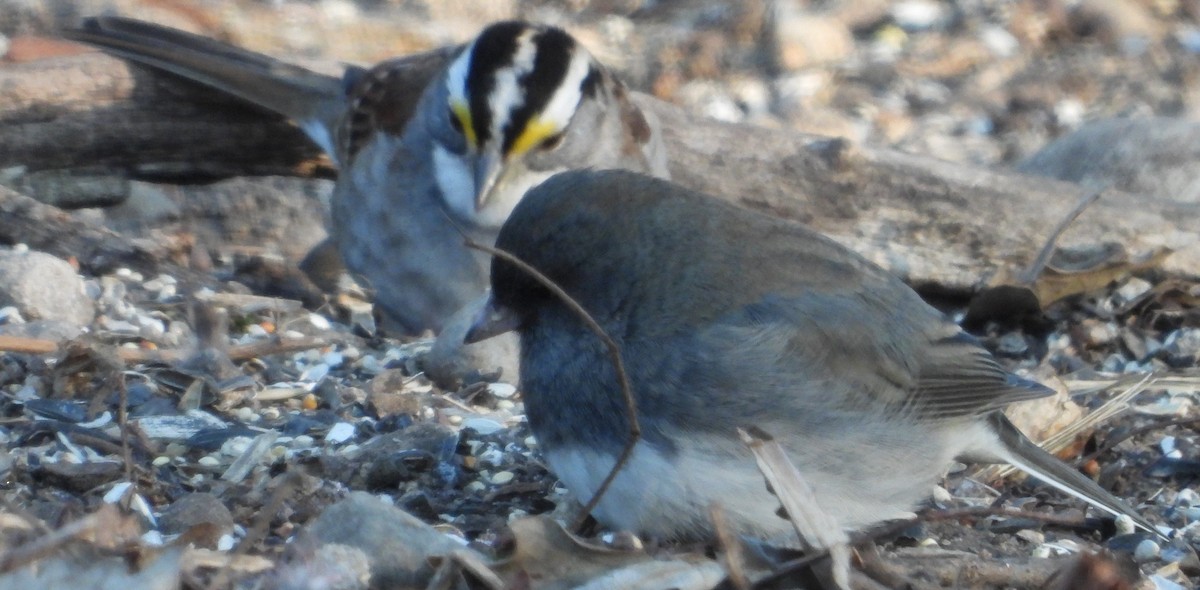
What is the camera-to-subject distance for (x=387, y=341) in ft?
14.5

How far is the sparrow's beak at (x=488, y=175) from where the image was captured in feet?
13.9

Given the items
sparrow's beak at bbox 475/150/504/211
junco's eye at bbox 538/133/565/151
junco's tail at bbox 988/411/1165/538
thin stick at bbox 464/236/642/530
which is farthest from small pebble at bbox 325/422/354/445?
junco's tail at bbox 988/411/1165/538

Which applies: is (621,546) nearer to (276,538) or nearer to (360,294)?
(276,538)

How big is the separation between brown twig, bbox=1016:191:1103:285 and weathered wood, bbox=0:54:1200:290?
52mm

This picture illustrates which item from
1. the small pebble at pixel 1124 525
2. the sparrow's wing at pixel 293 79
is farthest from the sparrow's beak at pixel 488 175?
the small pebble at pixel 1124 525

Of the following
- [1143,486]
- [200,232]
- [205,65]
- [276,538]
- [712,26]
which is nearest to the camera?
[276,538]

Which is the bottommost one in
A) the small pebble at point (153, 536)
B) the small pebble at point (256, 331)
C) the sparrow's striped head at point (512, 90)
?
the small pebble at point (256, 331)

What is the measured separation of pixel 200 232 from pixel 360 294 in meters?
0.77

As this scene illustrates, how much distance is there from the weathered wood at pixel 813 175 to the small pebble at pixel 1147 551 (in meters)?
1.64

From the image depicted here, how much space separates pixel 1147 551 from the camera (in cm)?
334

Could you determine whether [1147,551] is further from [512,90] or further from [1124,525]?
[512,90]

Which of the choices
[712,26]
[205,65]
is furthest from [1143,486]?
[712,26]

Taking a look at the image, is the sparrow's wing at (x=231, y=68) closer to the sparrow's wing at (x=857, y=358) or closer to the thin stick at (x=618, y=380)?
the sparrow's wing at (x=857, y=358)

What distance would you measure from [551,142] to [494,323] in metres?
1.40
